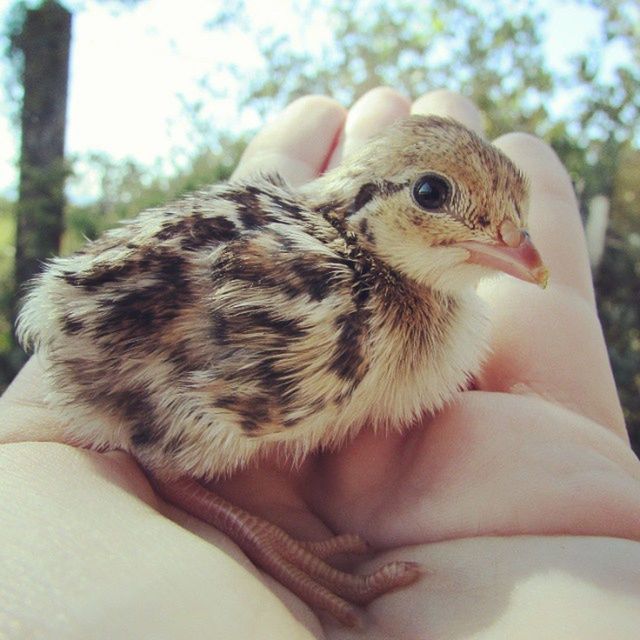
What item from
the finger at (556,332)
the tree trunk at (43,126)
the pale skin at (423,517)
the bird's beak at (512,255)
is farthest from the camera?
the tree trunk at (43,126)

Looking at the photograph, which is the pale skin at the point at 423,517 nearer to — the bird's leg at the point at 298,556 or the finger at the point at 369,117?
the bird's leg at the point at 298,556

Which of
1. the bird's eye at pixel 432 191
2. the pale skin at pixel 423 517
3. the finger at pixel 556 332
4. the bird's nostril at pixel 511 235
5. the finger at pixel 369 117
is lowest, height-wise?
the pale skin at pixel 423 517

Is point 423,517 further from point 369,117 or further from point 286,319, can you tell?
point 369,117

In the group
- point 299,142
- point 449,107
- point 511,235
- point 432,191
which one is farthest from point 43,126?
point 511,235

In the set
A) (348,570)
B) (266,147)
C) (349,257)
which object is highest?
(266,147)

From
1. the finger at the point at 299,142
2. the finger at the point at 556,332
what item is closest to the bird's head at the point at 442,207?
the finger at the point at 556,332

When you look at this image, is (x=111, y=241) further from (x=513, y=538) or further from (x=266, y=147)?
(x=266, y=147)

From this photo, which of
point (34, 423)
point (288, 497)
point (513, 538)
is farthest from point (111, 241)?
point (513, 538)
